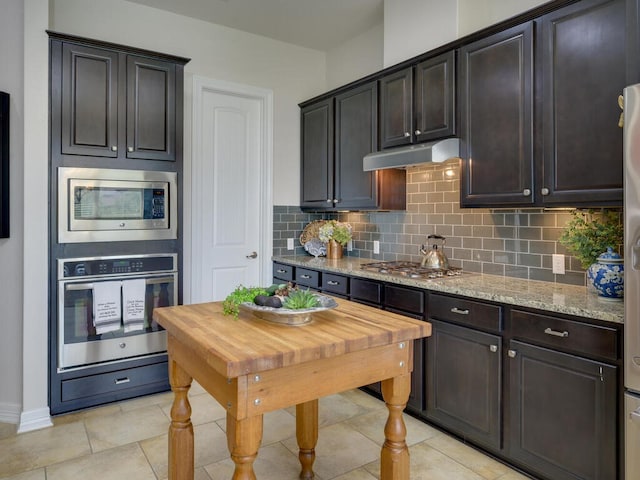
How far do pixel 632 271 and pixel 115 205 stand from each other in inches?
120

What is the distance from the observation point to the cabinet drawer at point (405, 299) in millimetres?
2840

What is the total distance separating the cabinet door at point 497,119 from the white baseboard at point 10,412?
3.29 m

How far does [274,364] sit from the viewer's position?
1.40m

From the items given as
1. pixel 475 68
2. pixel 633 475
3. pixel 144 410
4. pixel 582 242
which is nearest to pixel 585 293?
pixel 582 242

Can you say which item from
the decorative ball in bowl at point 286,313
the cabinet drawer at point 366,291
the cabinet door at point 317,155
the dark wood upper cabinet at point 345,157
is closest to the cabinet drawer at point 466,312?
the cabinet drawer at point 366,291

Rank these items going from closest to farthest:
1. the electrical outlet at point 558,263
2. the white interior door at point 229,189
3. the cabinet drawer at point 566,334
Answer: the cabinet drawer at point 566,334 < the electrical outlet at point 558,263 < the white interior door at point 229,189

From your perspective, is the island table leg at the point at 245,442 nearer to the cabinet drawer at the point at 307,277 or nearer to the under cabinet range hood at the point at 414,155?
the under cabinet range hood at the point at 414,155

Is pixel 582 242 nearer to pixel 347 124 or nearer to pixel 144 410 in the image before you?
pixel 347 124

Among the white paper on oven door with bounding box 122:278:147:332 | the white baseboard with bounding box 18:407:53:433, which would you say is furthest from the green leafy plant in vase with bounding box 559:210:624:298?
the white baseboard with bounding box 18:407:53:433

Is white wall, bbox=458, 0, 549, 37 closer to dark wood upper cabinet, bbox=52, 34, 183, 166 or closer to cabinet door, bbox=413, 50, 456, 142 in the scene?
cabinet door, bbox=413, 50, 456, 142

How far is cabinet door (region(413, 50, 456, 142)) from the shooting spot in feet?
9.58

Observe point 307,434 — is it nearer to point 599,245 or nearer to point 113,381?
point 113,381

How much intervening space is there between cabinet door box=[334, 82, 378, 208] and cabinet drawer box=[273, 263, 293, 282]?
0.77m

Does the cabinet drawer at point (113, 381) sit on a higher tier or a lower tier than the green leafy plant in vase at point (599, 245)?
lower
